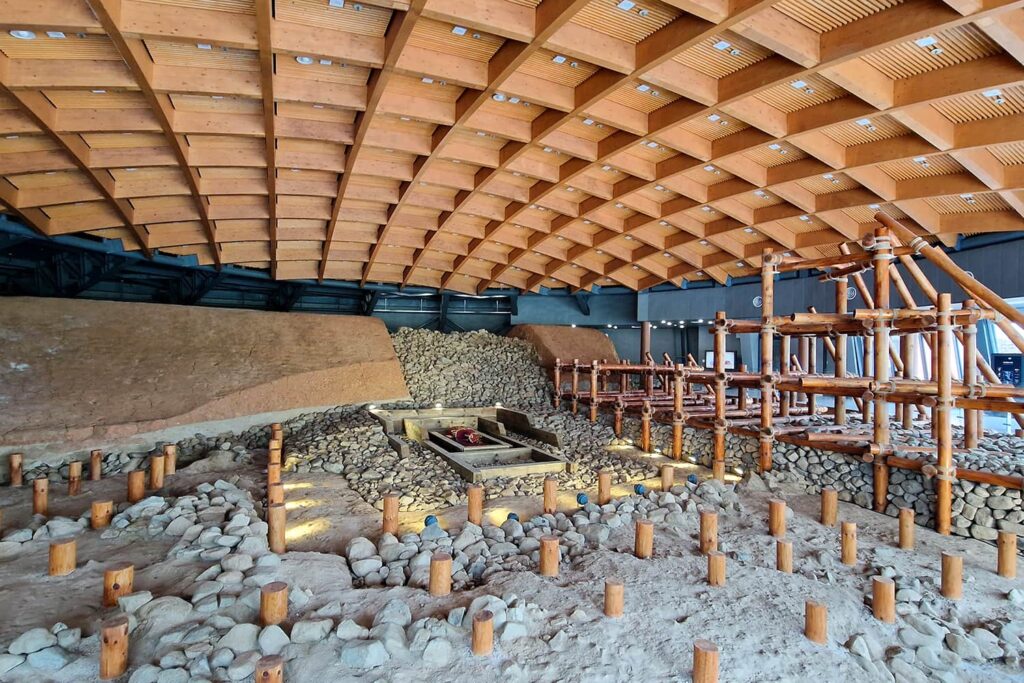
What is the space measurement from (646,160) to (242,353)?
12.9 meters

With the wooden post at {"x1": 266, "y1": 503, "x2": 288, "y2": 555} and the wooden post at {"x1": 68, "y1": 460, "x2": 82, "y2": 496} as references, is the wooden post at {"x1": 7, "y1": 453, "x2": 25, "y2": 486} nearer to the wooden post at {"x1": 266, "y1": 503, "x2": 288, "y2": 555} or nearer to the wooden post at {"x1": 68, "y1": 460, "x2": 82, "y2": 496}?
the wooden post at {"x1": 68, "y1": 460, "x2": 82, "y2": 496}

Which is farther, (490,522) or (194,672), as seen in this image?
(490,522)

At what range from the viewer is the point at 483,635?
3977 mm

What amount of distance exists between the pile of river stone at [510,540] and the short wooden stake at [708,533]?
68 centimetres

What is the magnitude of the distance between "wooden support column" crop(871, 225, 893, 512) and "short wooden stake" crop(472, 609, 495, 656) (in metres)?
7.26

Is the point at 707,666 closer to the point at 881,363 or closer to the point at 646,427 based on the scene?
the point at 881,363

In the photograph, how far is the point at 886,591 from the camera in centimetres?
492

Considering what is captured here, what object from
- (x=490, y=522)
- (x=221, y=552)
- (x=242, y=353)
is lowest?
(x=490, y=522)

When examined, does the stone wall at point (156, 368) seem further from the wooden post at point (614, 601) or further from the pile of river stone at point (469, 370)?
the wooden post at point (614, 601)

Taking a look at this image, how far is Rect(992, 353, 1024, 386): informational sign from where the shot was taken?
13.1m

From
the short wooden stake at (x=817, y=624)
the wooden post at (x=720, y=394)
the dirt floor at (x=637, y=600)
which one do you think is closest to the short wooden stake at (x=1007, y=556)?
the dirt floor at (x=637, y=600)

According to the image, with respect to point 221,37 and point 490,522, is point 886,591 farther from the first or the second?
point 221,37

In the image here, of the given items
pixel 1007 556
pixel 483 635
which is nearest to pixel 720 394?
pixel 1007 556

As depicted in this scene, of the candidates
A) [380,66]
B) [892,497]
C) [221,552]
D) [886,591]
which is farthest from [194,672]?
[892,497]
